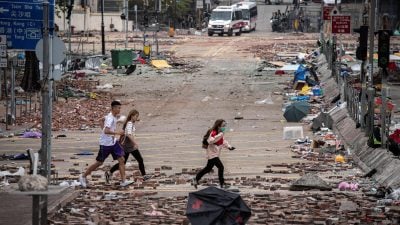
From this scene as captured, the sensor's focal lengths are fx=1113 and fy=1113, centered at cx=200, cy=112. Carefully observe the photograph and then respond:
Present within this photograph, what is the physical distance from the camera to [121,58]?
61.3m

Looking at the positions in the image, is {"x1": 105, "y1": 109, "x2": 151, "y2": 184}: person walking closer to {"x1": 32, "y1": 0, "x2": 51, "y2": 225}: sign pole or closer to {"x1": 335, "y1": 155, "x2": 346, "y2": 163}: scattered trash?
{"x1": 32, "y1": 0, "x2": 51, "y2": 225}: sign pole

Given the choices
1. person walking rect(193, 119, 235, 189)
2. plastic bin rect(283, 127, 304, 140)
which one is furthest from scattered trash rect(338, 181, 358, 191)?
plastic bin rect(283, 127, 304, 140)

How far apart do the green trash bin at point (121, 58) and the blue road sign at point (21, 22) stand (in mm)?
25961

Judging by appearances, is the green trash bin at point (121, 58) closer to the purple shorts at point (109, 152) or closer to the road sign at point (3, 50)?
the road sign at point (3, 50)

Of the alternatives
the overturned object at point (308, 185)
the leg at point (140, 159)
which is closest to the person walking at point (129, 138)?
the leg at point (140, 159)

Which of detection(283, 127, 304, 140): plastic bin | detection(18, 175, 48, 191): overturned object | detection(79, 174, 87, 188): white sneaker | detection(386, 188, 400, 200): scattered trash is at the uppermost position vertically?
detection(18, 175, 48, 191): overturned object

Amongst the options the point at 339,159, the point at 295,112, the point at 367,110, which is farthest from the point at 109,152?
the point at 295,112

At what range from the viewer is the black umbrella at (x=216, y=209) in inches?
590

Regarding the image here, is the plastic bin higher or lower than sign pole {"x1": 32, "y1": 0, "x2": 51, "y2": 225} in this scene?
lower

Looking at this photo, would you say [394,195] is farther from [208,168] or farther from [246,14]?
[246,14]

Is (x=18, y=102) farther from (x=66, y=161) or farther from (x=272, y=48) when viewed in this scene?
(x=272, y=48)

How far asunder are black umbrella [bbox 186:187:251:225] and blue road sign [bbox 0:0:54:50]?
18160 millimetres

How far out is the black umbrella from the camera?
1498 cm

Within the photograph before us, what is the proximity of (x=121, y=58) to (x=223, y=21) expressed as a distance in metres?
39.8
